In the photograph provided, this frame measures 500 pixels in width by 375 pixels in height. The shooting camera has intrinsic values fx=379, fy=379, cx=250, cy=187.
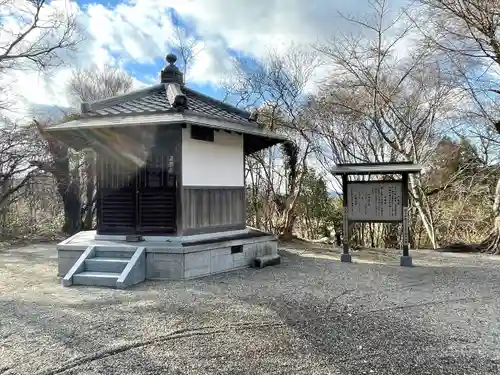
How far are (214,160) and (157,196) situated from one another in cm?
118

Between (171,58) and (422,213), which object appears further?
(422,213)

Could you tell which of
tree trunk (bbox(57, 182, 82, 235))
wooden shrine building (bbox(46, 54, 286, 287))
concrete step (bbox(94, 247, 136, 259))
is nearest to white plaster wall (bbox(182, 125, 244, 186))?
wooden shrine building (bbox(46, 54, 286, 287))

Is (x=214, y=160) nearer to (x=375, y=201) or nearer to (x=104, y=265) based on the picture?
(x=104, y=265)

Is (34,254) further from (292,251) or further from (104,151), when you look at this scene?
(292,251)

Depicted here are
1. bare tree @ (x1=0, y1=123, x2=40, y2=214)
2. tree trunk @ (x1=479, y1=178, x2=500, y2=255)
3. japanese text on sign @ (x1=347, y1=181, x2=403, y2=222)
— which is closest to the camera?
japanese text on sign @ (x1=347, y1=181, x2=403, y2=222)

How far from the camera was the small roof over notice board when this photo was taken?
6.40m

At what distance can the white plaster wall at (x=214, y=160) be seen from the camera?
6.07 meters

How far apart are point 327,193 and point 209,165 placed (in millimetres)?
5305

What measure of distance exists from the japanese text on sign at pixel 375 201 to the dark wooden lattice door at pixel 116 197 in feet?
12.5

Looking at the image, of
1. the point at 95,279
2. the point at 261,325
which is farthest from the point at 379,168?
the point at 95,279

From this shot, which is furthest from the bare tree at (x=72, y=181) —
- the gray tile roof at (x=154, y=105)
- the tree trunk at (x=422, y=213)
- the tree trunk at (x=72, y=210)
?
the tree trunk at (x=422, y=213)

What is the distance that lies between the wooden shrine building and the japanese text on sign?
5.80 ft

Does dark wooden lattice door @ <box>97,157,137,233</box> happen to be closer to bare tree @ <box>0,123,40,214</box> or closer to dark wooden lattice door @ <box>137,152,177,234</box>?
dark wooden lattice door @ <box>137,152,177,234</box>

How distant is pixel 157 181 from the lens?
6090mm
